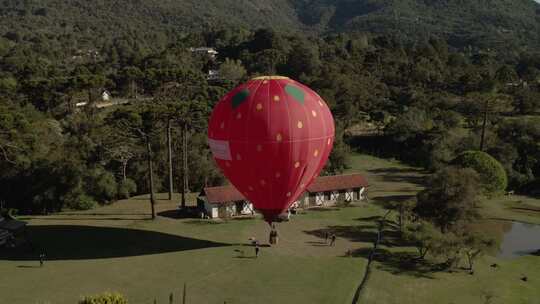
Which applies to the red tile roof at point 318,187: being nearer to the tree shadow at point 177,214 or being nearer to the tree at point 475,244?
the tree shadow at point 177,214

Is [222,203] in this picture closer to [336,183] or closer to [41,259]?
[336,183]

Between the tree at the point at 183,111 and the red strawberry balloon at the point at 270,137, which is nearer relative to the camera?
the red strawberry balloon at the point at 270,137

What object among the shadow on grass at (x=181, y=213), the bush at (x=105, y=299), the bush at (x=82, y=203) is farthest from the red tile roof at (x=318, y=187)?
the bush at (x=105, y=299)

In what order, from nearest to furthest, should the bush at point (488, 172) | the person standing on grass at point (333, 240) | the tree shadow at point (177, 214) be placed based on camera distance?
the person standing on grass at point (333, 240)
the tree shadow at point (177, 214)
the bush at point (488, 172)

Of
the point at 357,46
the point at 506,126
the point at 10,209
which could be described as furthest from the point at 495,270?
the point at 357,46

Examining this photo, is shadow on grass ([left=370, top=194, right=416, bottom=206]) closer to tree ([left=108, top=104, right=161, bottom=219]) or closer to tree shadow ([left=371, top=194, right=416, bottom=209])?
tree shadow ([left=371, top=194, right=416, bottom=209])

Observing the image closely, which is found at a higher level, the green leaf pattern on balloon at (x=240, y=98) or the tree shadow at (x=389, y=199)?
the green leaf pattern on balloon at (x=240, y=98)

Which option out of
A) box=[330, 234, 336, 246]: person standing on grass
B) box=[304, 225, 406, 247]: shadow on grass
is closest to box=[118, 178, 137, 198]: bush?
box=[304, 225, 406, 247]: shadow on grass
